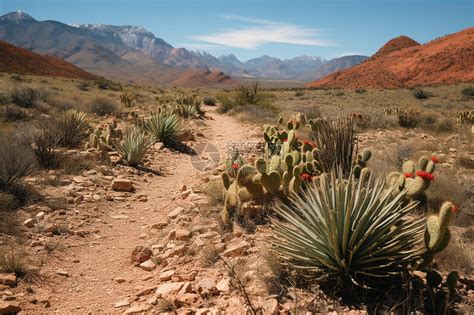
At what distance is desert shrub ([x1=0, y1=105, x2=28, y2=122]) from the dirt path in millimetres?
5683

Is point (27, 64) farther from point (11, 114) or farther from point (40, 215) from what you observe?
point (40, 215)

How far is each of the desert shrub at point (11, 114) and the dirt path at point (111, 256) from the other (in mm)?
5683

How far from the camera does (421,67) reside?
204 feet

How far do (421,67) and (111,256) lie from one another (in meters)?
68.1

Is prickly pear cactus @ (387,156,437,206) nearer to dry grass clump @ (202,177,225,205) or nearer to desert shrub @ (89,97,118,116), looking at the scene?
dry grass clump @ (202,177,225,205)

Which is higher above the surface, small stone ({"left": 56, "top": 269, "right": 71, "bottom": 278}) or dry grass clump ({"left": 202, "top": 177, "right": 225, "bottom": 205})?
dry grass clump ({"left": 202, "top": 177, "right": 225, "bottom": 205})

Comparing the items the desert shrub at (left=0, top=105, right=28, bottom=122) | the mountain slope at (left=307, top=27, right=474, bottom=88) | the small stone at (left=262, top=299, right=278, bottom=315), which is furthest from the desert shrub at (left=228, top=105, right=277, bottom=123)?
the mountain slope at (left=307, top=27, right=474, bottom=88)

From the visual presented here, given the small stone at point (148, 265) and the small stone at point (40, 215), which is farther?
the small stone at point (40, 215)

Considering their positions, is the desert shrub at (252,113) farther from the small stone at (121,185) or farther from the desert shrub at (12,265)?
the desert shrub at (12,265)

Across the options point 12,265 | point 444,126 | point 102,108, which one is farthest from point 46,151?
point 444,126

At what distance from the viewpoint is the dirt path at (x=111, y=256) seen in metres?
3.49

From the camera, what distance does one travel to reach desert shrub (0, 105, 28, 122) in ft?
34.3

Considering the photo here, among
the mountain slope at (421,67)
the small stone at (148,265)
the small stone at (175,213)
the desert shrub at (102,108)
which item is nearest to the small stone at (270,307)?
the small stone at (148,265)

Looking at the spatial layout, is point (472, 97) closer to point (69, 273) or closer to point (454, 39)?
point (69, 273)
